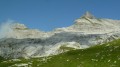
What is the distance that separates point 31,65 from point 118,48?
19.2m

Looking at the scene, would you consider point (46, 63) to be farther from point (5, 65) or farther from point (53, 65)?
point (5, 65)

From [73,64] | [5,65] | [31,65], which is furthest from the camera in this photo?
[5,65]

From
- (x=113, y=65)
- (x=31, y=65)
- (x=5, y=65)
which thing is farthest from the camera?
(x=5, y=65)

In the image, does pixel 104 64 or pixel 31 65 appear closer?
pixel 104 64

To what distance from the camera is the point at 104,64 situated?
53.6m

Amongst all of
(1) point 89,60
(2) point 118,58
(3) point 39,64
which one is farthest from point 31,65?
(2) point 118,58

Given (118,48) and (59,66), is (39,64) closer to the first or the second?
(59,66)

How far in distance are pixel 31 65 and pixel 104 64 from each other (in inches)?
552

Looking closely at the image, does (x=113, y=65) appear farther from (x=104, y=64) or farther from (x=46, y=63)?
(x=46, y=63)

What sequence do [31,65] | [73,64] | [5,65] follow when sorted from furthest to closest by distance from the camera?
[5,65], [31,65], [73,64]

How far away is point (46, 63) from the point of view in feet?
200

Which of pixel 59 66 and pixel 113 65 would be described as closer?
pixel 113 65

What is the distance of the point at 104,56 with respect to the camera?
61.1 metres

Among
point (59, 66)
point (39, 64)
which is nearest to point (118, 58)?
point (59, 66)
